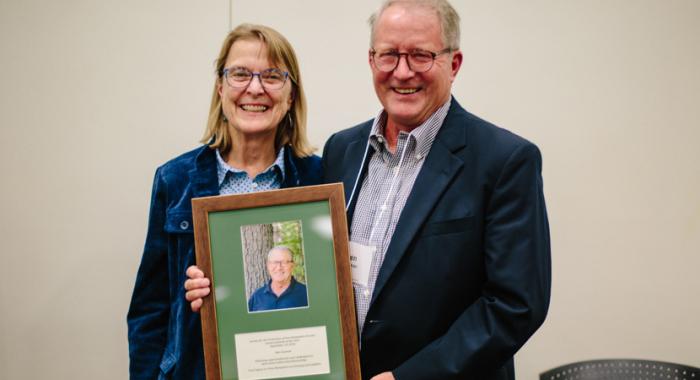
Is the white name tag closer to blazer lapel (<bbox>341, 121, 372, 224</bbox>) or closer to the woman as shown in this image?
blazer lapel (<bbox>341, 121, 372, 224</bbox>)

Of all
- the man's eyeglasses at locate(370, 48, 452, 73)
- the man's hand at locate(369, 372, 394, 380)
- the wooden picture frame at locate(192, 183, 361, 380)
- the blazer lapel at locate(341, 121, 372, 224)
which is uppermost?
the man's eyeglasses at locate(370, 48, 452, 73)

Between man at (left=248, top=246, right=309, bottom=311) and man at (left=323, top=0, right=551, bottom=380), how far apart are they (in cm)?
20

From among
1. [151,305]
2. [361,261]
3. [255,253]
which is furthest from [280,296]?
[151,305]

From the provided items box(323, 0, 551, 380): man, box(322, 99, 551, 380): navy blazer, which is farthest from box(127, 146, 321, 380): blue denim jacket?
box(322, 99, 551, 380): navy blazer

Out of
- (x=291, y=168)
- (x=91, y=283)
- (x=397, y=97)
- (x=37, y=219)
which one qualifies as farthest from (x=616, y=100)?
(x=37, y=219)

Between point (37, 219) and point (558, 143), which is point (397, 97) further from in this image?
point (37, 219)

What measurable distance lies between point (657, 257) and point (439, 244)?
176 cm

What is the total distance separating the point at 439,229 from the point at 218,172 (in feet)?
2.55

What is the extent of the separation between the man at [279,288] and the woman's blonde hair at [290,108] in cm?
48

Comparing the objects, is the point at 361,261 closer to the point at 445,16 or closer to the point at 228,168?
the point at 228,168

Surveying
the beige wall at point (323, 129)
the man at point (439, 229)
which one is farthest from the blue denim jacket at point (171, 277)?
the beige wall at point (323, 129)

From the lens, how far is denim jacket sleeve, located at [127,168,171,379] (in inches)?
70.6

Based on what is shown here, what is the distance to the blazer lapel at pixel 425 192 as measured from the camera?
4.98ft

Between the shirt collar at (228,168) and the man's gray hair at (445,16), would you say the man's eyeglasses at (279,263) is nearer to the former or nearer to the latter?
the shirt collar at (228,168)
